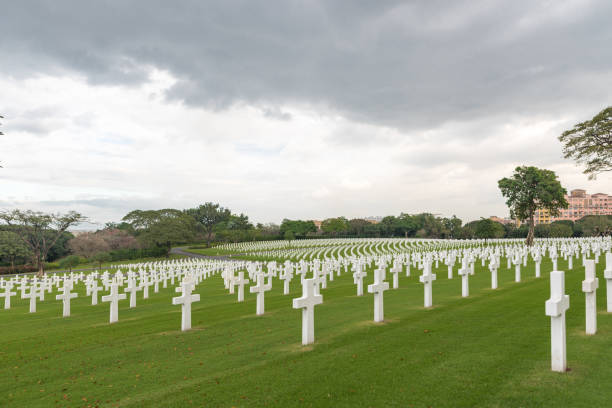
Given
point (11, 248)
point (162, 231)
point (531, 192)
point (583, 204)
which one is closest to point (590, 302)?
point (531, 192)

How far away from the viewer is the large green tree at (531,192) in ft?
143

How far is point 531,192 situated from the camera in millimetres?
44562

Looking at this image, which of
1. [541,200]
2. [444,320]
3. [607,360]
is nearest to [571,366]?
[607,360]

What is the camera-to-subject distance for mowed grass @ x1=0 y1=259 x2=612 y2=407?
A: 4219mm

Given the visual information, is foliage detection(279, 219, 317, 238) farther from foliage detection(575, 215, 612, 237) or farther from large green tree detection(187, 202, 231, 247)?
foliage detection(575, 215, 612, 237)

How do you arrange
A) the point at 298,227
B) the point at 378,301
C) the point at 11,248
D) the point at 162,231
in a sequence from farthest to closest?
1. the point at 298,227
2. the point at 162,231
3. the point at 11,248
4. the point at 378,301

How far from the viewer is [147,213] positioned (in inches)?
3076

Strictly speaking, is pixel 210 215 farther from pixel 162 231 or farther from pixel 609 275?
pixel 609 275

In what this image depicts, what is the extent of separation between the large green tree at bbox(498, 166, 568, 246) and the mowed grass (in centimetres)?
4003

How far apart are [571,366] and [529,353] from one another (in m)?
0.66

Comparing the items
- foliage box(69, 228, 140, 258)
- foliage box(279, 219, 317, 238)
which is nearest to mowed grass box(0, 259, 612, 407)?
foliage box(69, 228, 140, 258)

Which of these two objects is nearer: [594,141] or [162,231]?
[594,141]

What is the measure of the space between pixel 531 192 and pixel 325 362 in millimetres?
46801

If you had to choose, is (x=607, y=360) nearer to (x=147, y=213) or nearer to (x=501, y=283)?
(x=501, y=283)
